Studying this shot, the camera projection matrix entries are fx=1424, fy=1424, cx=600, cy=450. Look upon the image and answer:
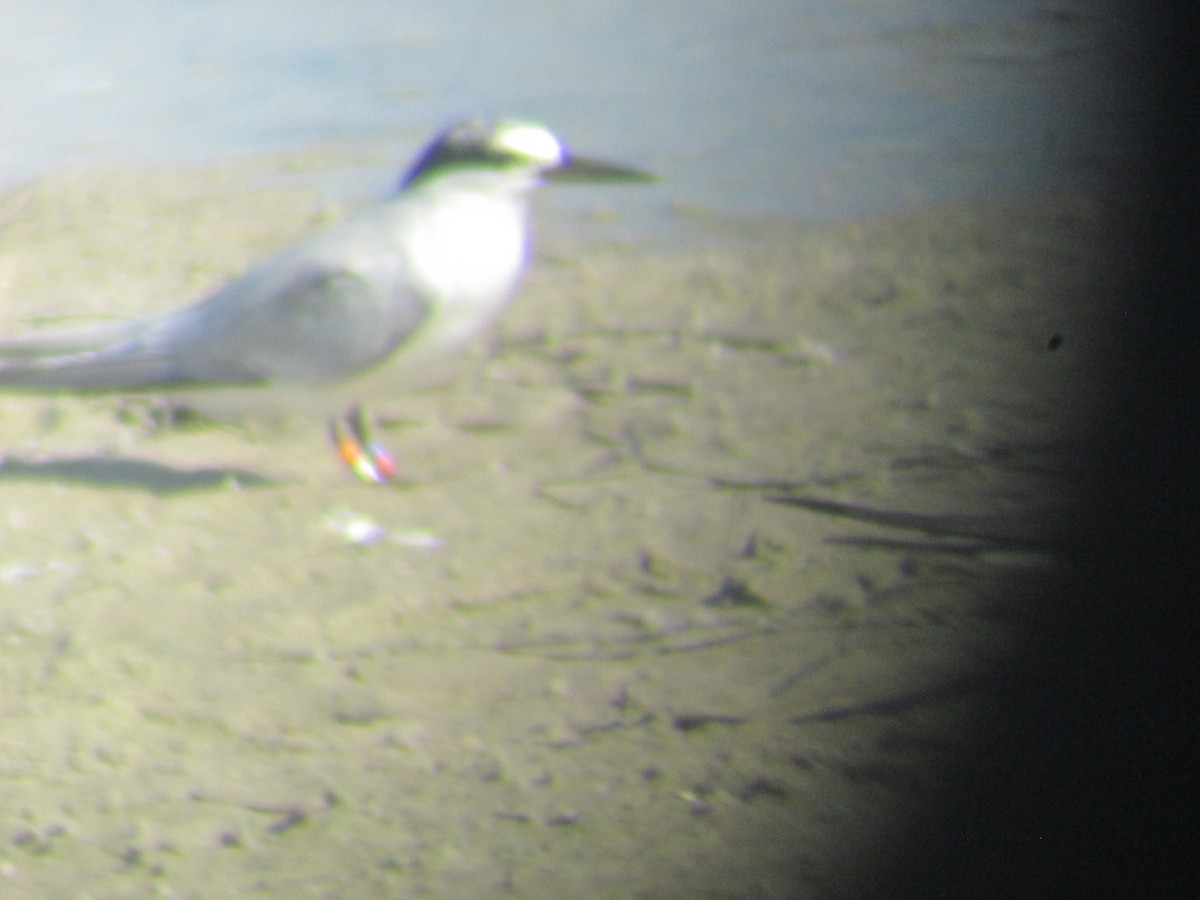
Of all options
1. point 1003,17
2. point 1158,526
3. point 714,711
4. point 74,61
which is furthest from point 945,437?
point 74,61

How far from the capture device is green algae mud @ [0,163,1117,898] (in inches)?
89.3

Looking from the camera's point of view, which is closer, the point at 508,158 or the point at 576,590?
the point at 576,590

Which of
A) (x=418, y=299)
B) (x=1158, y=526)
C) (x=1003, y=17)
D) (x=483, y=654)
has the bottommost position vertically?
(x=483, y=654)

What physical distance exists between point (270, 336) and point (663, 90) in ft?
14.2

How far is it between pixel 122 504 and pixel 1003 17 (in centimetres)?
647

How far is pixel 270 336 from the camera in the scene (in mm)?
3686

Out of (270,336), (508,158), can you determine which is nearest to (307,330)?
(270,336)

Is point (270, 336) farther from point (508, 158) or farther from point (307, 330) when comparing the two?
point (508, 158)

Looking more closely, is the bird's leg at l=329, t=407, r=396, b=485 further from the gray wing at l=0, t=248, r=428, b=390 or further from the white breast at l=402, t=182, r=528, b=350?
the white breast at l=402, t=182, r=528, b=350

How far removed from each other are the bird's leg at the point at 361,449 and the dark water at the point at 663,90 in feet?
8.36

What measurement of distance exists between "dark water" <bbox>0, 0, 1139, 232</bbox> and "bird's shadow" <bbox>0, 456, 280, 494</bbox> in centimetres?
277

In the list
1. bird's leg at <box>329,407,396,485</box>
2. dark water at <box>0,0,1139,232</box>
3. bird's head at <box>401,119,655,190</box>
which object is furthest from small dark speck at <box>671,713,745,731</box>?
dark water at <box>0,0,1139,232</box>

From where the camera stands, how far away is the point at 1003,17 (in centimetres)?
833

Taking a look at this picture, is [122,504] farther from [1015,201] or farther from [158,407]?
[1015,201]
